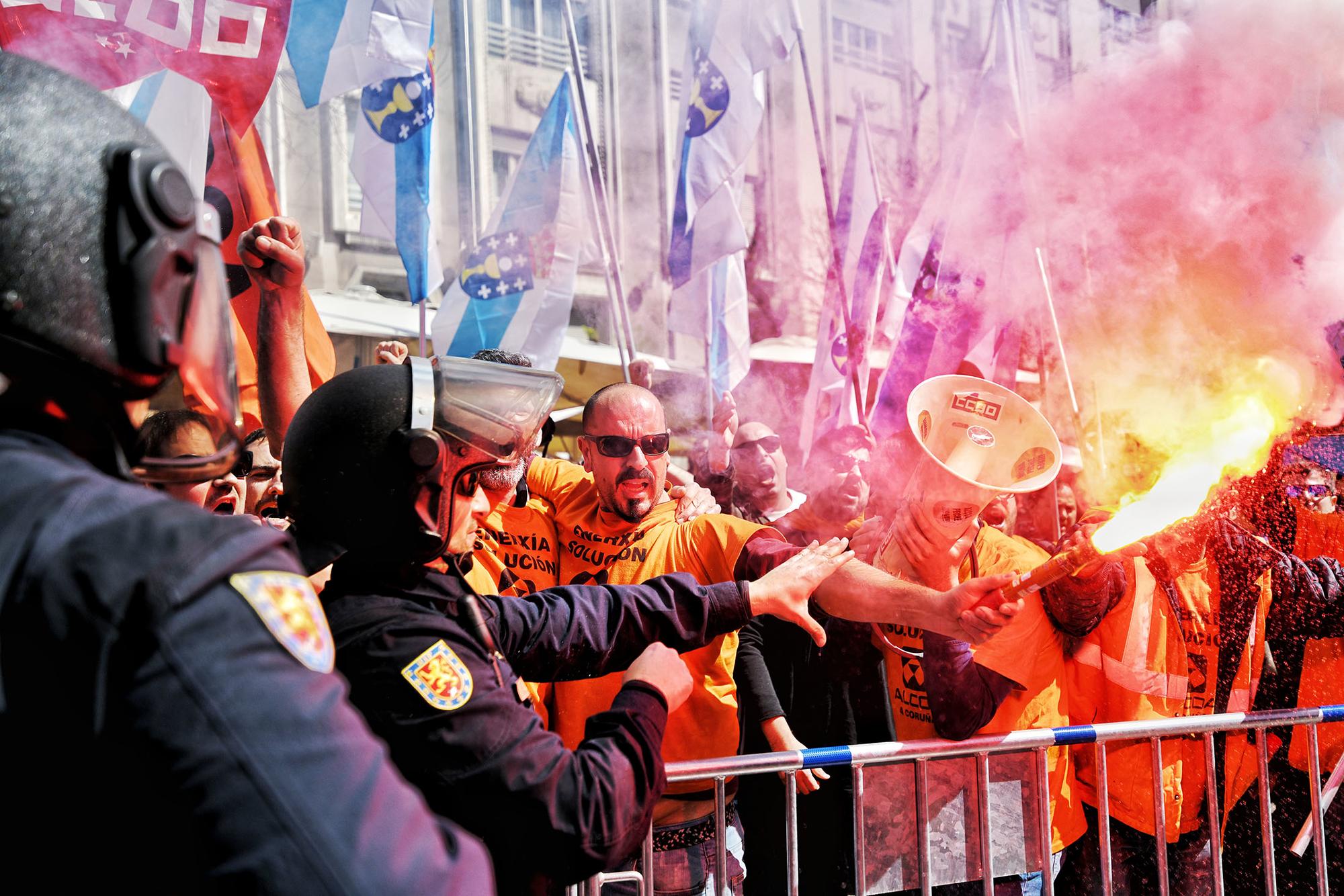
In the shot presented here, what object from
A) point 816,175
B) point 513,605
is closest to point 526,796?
point 513,605

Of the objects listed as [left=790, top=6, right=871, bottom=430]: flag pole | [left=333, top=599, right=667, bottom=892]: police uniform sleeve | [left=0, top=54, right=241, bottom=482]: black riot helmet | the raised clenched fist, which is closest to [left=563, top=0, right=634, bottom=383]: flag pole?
[left=790, top=6, right=871, bottom=430]: flag pole

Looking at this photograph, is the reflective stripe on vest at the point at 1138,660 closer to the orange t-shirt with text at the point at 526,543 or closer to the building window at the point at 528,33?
the orange t-shirt with text at the point at 526,543

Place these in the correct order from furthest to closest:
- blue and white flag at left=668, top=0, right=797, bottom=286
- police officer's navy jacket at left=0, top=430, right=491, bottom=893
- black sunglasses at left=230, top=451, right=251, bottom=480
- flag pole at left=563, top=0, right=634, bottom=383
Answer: blue and white flag at left=668, top=0, right=797, bottom=286, flag pole at left=563, top=0, right=634, bottom=383, black sunglasses at left=230, top=451, right=251, bottom=480, police officer's navy jacket at left=0, top=430, right=491, bottom=893

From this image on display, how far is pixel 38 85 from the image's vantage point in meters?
1.00

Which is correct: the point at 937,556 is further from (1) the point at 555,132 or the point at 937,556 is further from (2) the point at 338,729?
(1) the point at 555,132

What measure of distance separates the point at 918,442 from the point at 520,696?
1.91m

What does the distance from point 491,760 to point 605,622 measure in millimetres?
646

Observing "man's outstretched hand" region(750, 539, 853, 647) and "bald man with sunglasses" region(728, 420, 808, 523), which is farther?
"bald man with sunglasses" region(728, 420, 808, 523)

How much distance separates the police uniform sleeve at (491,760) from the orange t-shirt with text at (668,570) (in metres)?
1.49

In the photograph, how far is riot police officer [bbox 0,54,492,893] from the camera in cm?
83

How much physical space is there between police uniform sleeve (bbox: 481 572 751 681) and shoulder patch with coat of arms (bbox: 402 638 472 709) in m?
0.43

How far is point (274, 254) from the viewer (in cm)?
281

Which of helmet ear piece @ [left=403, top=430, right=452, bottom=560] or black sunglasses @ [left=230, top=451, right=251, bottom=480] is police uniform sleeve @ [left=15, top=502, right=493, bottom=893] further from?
black sunglasses @ [left=230, top=451, right=251, bottom=480]

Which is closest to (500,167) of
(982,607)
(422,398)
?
(982,607)
